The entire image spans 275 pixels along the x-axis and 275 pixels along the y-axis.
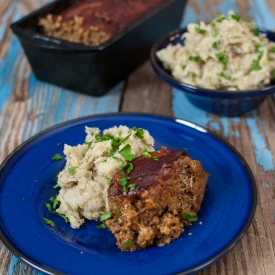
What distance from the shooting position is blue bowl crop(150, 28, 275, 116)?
2820 millimetres

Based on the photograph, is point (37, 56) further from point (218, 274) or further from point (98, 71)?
point (218, 274)

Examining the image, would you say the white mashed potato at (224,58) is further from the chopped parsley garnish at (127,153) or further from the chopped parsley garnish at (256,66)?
the chopped parsley garnish at (127,153)

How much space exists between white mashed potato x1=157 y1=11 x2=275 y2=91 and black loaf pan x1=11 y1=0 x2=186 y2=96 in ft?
1.43

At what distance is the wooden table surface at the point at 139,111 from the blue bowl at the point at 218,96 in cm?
10

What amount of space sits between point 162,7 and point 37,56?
4.00 feet

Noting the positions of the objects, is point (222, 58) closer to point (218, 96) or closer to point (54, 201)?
point (218, 96)

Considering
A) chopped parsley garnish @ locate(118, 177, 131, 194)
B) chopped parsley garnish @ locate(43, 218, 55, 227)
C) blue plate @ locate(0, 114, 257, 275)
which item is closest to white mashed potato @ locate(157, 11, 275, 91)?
blue plate @ locate(0, 114, 257, 275)

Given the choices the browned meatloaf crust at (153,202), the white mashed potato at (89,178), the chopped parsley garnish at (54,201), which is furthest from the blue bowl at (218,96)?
the chopped parsley garnish at (54,201)

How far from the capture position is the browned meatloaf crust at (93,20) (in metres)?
3.47

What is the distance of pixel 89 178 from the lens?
2078mm

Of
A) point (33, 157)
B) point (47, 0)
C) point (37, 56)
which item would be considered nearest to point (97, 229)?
point (33, 157)

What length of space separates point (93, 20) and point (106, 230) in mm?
2125

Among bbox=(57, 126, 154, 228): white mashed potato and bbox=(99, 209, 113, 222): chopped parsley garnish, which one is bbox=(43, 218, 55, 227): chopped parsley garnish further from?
bbox=(99, 209, 113, 222): chopped parsley garnish

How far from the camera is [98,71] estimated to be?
3.25 metres
